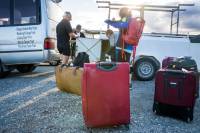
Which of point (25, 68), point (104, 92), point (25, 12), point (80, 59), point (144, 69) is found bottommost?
point (25, 68)

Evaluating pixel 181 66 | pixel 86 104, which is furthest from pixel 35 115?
pixel 181 66

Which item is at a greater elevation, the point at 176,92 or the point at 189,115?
the point at 176,92

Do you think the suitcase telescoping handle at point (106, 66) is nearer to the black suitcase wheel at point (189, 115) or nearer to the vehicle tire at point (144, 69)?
the black suitcase wheel at point (189, 115)

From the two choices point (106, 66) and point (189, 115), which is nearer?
point (106, 66)

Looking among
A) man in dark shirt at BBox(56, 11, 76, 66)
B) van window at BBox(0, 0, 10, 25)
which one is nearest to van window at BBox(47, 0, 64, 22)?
van window at BBox(0, 0, 10, 25)

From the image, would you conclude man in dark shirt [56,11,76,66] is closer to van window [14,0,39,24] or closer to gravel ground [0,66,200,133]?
gravel ground [0,66,200,133]

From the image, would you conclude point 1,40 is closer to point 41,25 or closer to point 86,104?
point 41,25

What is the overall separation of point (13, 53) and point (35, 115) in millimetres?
4559

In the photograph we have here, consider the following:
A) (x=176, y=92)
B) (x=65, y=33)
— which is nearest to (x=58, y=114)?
(x=176, y=92)

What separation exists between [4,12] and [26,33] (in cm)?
107

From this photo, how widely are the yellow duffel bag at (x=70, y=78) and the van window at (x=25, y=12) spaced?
2.96 meters

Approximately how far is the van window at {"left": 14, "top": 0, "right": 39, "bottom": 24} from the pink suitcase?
5.50 metres

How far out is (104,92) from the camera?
453 centimetres

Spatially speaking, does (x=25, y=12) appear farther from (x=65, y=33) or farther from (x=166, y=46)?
(x=166, y=46)
